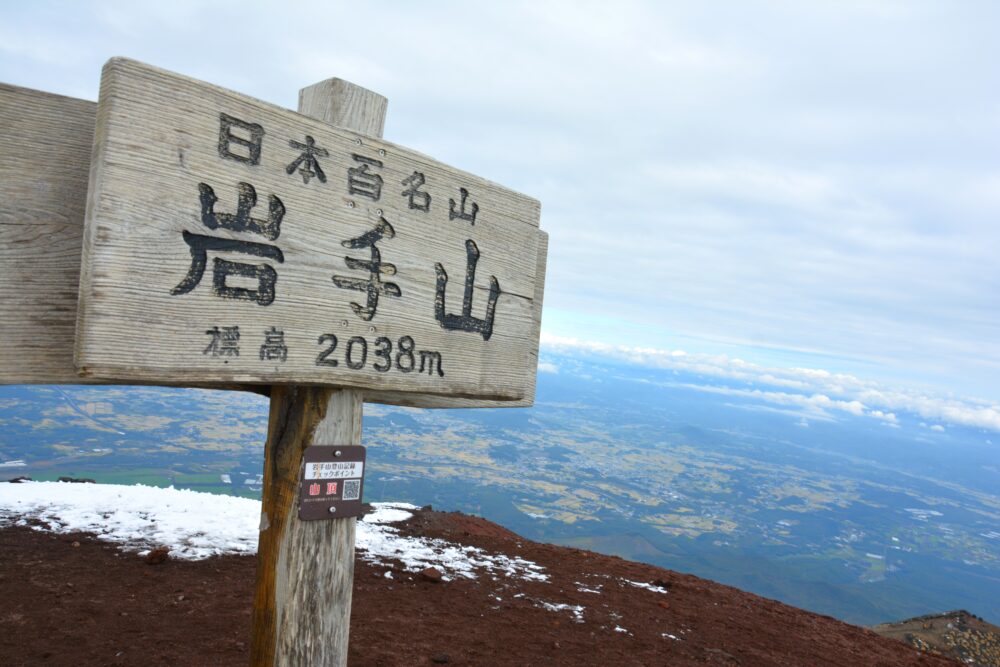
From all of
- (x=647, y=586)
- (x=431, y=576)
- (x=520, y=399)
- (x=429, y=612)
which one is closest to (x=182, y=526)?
(x=431, y=576)

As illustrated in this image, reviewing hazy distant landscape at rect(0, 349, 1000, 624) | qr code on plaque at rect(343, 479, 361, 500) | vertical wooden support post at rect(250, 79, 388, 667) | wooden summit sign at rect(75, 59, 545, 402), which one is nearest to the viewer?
wooden summit sign at rect(75, 59, 545, 402)

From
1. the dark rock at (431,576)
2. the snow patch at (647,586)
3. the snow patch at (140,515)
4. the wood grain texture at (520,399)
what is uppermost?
the wood grain texture at (520,399)

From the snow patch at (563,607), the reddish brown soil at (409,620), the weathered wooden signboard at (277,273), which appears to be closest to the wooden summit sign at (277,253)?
the weathered wooden signboard at (277,273)

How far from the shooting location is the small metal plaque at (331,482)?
2.48 meters

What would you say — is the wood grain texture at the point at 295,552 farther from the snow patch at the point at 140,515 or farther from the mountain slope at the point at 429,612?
the snow patch at the point at 140,515

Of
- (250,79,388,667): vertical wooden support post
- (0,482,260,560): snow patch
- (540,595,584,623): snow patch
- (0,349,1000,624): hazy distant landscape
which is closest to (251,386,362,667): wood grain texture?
(250,79,388,667): vertical wooden support post

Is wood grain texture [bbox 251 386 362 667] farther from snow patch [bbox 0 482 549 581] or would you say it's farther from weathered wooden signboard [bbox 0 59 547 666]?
snow patch [bbox 0 482 549 581]

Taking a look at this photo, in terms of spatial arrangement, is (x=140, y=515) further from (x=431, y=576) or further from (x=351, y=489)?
(x=351, y=489)

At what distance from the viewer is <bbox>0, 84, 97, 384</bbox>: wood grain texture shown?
→ 1.73 metres

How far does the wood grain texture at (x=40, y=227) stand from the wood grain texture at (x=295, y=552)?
0.83 m

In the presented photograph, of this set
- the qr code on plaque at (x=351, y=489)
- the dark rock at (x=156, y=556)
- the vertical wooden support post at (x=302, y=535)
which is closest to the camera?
the vertical wooden support post at (x=302, y=535)

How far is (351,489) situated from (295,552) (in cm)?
31

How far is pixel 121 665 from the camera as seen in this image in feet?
13.1

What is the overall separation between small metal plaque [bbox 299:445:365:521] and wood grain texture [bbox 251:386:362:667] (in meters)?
0.03
